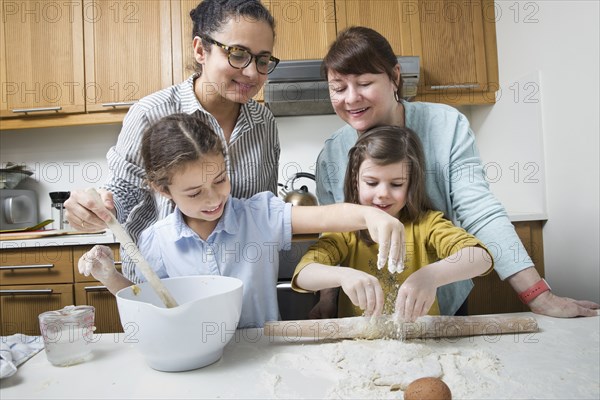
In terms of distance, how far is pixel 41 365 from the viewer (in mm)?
722

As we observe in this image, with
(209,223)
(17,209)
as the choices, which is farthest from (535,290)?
(17,209)

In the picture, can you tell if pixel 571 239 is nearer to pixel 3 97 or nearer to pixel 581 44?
pixel 581 44

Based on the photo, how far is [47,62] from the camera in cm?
231

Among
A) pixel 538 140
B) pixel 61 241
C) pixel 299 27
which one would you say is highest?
pixel 299 27

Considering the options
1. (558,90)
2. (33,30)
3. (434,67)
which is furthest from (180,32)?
(558,90)

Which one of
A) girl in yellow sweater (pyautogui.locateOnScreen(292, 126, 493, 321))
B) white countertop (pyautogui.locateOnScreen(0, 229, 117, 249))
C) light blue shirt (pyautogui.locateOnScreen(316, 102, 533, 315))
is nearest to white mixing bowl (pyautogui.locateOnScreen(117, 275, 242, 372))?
girl in yellow sweater (pyautogui.locateOnScreen(292, 126, 493, 321))

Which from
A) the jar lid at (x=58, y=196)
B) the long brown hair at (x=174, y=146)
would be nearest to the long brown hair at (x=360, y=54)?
the long brown hair at (x=174, y=146)

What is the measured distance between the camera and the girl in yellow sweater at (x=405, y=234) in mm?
907

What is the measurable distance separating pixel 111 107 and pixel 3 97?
22.3 inches

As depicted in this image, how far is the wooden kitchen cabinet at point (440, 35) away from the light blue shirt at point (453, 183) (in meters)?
1.15

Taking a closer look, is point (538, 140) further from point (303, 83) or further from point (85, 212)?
point (85, 212)

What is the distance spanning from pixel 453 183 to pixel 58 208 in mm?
2048

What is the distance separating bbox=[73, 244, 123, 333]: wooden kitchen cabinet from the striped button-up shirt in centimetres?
90

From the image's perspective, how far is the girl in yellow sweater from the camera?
2.98ft
